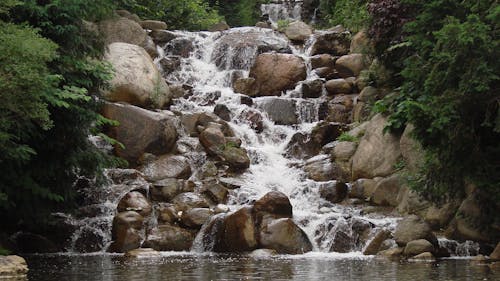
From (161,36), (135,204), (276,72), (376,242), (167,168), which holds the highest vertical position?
(161,36)

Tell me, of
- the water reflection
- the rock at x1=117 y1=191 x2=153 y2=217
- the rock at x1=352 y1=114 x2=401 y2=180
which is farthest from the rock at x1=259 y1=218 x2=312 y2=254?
the rock at x1=352 y1=114 x2=401 y2=180

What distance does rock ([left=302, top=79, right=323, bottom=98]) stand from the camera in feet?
85.6

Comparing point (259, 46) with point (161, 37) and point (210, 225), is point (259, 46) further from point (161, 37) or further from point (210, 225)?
point (210, 225)

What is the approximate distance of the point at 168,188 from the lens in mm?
19047

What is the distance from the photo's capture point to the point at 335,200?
64.4 ft

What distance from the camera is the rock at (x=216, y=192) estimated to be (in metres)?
19.2

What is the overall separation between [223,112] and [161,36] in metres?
7.24

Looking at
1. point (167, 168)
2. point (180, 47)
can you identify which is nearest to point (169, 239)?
point (167, 168)

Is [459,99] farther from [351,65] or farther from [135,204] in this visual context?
[351,65]

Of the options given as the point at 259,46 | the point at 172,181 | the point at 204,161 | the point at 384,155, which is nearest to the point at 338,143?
the point at 384,155

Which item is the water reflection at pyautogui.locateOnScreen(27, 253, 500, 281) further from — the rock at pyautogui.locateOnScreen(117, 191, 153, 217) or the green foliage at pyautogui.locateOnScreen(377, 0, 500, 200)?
the rock at pyautogui.locateOnScreen(117, 191, 153, 217)

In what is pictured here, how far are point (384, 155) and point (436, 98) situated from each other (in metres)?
7.09

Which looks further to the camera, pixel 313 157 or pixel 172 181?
pixel 313 157

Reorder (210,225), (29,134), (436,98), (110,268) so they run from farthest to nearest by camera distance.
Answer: (210,225)
(29,134)
(436,98)
(110,268)
